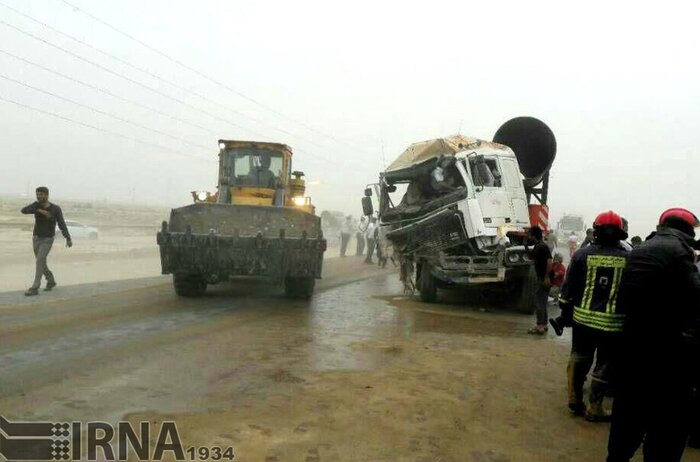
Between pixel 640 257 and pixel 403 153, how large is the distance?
29.6 ft

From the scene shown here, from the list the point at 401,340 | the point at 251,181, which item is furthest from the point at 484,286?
the point at 251,181

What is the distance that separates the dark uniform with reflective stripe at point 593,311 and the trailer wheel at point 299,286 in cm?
600

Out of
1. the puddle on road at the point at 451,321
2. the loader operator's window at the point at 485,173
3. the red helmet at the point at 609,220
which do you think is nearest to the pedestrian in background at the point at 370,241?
the puddle on road at the point at 451,321

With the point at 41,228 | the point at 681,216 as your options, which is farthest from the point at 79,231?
the point at 681,216

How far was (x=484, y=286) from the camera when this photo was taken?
1011cm

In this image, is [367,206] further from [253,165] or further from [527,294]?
[527,294]

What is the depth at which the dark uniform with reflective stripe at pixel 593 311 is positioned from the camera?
13.8 feet

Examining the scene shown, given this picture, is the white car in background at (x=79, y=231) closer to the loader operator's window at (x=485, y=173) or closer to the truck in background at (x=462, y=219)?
the truck in background at (x=462, y=219)

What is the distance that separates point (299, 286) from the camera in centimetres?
1016

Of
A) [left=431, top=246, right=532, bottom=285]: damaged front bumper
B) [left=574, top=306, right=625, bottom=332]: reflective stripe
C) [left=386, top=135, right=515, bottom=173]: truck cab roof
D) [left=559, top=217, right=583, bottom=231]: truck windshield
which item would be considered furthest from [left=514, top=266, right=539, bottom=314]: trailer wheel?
[left=559, top=217, right=583, bottom=231]: truck windshield

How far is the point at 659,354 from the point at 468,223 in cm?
635

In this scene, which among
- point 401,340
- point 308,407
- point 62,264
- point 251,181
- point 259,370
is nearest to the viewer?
point 308,407

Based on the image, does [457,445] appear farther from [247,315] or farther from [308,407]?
[247,315]

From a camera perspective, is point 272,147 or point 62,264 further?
point 62,264
